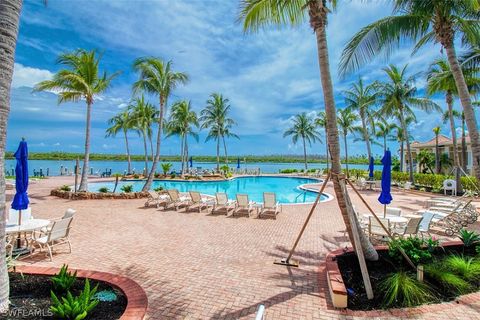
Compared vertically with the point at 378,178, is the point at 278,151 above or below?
above

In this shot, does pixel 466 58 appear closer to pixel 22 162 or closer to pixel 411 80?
pixel 411 80

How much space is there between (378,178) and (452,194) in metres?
10.4

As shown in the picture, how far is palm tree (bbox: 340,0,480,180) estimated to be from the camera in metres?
6.65

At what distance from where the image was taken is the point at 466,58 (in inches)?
370

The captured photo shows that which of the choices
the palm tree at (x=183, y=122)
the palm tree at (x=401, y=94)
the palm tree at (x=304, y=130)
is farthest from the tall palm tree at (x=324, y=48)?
the palm tree at (x=304, y=130)

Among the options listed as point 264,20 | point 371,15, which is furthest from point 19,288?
point 371,15

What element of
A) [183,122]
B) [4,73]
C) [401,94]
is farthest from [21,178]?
[183,122]

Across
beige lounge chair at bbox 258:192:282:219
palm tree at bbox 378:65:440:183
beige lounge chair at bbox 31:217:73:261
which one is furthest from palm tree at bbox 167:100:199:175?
beige lounge chair at bbox 31:217:73:261

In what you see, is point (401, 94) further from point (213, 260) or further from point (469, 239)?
point (213, 260)

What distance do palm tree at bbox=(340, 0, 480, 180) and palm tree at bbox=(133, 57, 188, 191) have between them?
11952 mm

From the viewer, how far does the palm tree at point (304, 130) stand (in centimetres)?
3950

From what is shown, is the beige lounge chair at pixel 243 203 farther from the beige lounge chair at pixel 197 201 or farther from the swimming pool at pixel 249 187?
the swimming pool at pixel 249 187

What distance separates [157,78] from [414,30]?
13.2 meters

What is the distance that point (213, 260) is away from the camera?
5934mm
